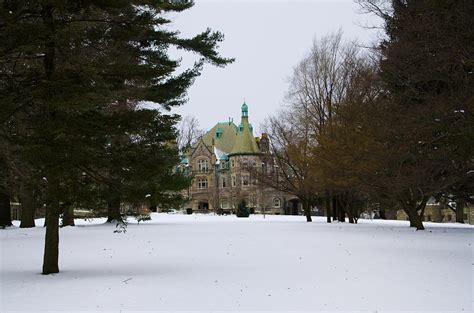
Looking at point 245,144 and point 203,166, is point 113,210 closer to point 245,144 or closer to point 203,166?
point 245,144

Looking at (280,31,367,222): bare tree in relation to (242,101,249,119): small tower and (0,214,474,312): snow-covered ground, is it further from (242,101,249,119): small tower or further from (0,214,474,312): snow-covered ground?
(242,101,249,119): small tower

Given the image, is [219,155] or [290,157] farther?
[219,155]

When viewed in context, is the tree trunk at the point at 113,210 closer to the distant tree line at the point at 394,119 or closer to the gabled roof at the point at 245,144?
the distant tree line at the point at 394,119

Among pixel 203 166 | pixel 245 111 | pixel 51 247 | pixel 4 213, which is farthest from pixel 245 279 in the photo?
pixel 203 166

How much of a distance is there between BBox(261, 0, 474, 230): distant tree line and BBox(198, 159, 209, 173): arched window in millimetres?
48497

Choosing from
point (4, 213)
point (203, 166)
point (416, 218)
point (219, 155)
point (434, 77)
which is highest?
point (219, 155)

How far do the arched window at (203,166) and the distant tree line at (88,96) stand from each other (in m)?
78.8

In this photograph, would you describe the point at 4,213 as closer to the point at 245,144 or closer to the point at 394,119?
the point at 394,119

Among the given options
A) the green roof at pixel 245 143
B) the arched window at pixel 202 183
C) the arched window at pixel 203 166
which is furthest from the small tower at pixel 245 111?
the arched window at pixel 202 183

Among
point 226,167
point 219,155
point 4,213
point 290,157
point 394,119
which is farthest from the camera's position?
point 219,155

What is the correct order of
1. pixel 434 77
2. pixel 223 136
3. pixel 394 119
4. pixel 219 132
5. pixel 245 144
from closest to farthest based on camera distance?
pixel 434 77 < pixel 394 119 < pixel 245 144 < pixel 223 136 < pixel 219 132

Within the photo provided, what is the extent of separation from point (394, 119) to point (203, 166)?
252 feet

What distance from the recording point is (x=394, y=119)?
1628 centimetres

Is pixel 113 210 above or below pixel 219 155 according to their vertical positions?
below
